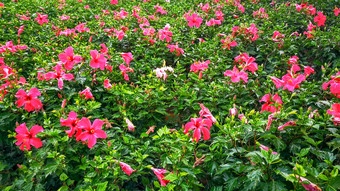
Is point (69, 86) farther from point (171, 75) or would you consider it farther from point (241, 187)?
point (241, 187)

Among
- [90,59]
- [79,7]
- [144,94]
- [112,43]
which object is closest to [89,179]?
[144,94]

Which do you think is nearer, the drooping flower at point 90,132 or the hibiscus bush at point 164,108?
the hibiscus bush at point 164,108

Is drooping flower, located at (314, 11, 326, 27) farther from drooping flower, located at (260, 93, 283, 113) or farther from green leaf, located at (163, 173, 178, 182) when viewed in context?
green leaf, located at (163, 173, 178, 182)

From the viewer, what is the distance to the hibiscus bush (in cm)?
140

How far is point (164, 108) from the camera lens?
81.7 inches

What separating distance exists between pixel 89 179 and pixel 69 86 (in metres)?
1.13

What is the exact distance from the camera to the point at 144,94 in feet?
6.52

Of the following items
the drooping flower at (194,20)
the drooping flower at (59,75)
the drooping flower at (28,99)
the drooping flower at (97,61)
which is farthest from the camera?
the drooping flower at (194,20)

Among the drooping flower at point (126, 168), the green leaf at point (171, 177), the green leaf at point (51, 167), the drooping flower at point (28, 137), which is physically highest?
the green leaf at point (171, 177)

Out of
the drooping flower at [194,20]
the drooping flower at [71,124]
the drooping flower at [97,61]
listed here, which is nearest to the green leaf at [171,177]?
the drooping flower at [71,124]

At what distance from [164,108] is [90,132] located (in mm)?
754

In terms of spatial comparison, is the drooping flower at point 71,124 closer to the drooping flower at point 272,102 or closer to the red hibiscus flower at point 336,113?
the drooping flower at point 272,102

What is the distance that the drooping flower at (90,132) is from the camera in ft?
4.95

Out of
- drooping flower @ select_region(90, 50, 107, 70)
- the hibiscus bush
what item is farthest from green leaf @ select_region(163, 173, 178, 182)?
drooping flower @ select_region(90, 50, 107, 70)
